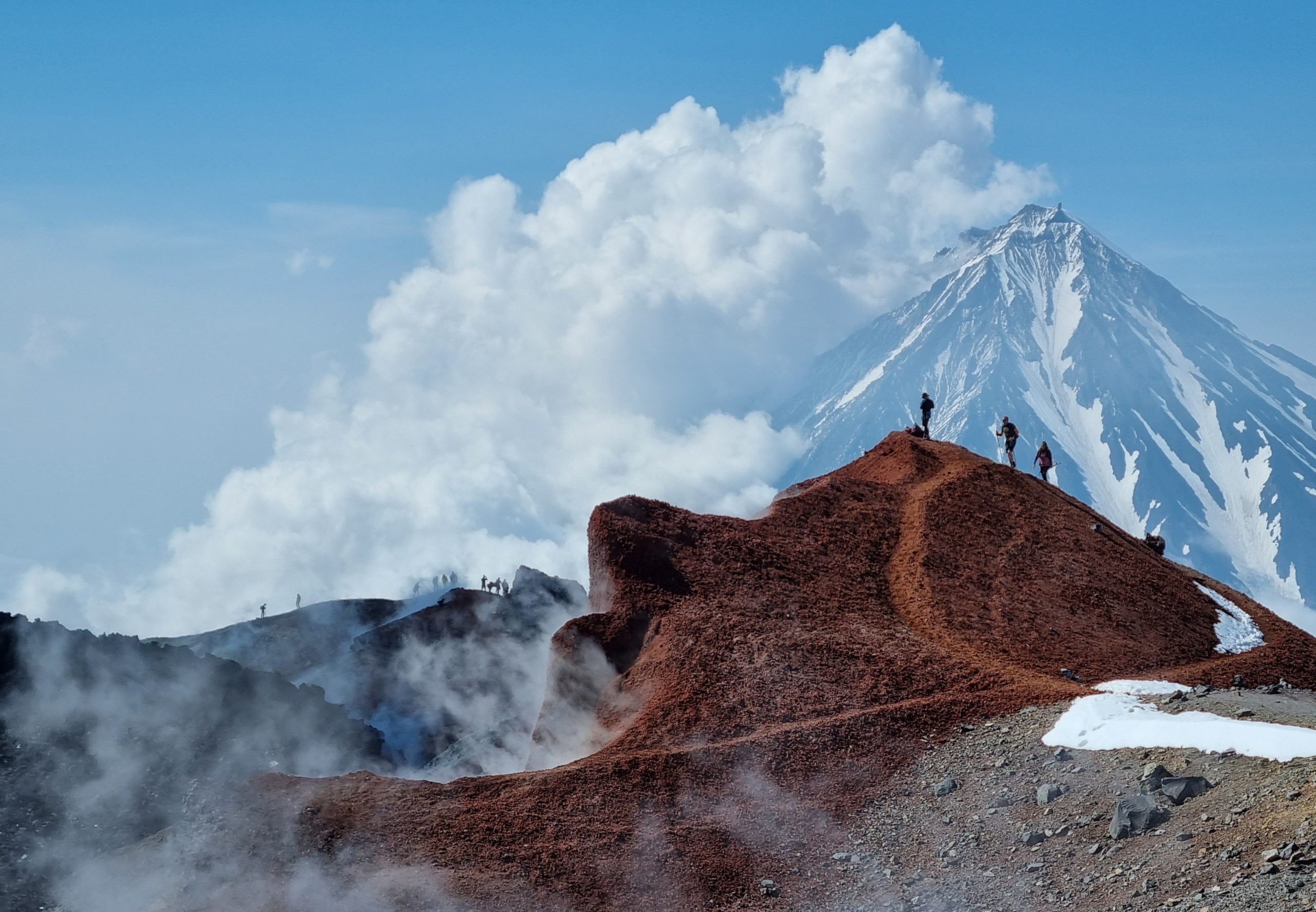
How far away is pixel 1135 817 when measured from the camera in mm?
15000

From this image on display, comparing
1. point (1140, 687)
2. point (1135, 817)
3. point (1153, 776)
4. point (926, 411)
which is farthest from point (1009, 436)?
point (1135, 817)

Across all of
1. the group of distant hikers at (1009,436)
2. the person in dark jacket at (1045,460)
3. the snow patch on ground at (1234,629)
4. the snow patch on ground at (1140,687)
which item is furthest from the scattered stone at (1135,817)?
the person in dark jacket at (1045,460)

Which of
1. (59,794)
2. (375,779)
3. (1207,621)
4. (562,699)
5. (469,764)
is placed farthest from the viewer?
(1207,621)

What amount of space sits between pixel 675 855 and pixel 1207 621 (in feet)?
52.0

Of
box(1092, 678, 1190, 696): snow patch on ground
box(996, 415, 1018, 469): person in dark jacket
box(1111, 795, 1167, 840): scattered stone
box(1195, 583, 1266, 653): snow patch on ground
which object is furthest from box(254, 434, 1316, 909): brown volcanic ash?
box(1111, 795, 1167, 840): scattered stone

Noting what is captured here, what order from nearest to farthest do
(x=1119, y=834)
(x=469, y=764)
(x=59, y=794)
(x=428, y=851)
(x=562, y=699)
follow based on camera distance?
(x=1119, y=834), (x=428, y=851), (x=59, y=794), (x=562, y=699), (x=469, y=764)

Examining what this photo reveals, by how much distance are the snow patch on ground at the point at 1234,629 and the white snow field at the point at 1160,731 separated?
5.95m

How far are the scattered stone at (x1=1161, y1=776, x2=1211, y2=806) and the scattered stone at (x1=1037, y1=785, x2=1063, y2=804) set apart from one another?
5.19 feet

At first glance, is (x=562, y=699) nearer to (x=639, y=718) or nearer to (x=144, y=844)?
(x=639, y=718)

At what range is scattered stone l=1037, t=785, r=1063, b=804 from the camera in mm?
16453

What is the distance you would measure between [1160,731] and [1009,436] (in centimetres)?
1619

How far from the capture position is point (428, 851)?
1633 cm

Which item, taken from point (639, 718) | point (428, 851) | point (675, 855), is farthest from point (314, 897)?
point (639, 718)

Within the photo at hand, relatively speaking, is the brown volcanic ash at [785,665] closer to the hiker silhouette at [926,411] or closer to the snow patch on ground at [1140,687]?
the snow patch on ground at [1140,687]
